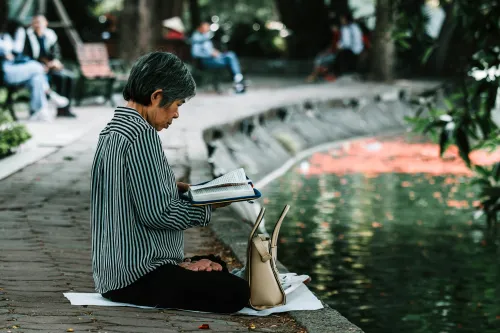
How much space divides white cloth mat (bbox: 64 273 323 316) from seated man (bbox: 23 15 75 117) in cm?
1117

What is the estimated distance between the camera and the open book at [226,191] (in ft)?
18.0

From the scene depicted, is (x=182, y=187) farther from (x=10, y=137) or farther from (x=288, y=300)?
(x=10, y=137)

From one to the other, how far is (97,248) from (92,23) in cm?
2491

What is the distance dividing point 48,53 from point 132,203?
474 inches

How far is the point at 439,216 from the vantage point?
13.1 meters

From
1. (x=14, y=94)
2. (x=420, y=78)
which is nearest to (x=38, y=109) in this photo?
(x=14, y=94)

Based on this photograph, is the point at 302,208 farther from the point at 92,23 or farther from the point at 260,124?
the point at 92,23

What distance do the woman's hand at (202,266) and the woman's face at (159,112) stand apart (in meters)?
0.69

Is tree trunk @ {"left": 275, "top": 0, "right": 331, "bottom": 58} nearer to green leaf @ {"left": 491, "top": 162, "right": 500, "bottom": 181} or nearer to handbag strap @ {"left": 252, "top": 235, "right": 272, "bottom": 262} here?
green leaf @ {"left": 491, "top": 162, "right": 500, "bottom": 181}

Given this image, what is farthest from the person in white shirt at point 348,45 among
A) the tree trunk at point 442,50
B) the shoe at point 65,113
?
the shoe at point 65,113

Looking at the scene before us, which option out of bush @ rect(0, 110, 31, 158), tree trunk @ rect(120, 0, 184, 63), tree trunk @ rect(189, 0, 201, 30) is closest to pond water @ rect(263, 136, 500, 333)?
bush @ rect(0, 110, 31, 158)

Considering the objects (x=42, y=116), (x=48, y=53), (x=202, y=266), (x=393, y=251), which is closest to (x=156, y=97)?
(x=202, y=266)

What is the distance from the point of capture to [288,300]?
598cm

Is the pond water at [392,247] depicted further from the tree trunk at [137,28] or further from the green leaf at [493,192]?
the tree trunk at [137,28]
